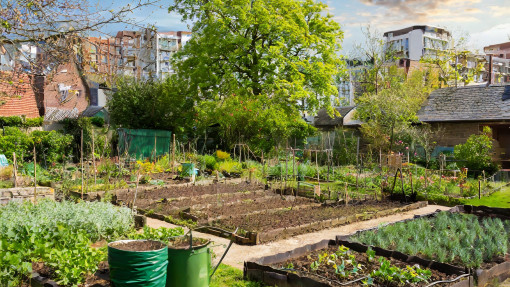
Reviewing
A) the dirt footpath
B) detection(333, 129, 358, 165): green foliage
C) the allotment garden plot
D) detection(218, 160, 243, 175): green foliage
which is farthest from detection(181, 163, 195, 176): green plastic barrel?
detection(333, 129, 358, 165): green foliage

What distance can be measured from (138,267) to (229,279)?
5.95ft

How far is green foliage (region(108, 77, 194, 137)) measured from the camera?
73.3 ft

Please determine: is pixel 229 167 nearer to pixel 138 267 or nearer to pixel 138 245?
pixel 138 245

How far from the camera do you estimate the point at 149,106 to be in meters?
22.6

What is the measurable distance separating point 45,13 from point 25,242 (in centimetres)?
313

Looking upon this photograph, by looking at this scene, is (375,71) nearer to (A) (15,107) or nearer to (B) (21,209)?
(A) (15,107)

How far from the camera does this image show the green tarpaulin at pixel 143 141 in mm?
21172

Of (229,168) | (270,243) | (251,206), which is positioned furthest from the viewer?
(229,168)

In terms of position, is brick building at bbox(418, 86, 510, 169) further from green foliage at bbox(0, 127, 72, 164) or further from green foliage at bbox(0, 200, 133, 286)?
green foliage at bbox(0, 200, 133, 286)

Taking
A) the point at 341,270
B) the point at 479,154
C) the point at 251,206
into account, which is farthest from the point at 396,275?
the point at 479,154

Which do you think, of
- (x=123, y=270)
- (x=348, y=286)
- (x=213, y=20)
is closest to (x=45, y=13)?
(x=123, y=270)

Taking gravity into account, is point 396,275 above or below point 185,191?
above

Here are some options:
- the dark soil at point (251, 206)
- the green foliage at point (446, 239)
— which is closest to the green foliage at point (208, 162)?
the dark soil at point (251, 206)

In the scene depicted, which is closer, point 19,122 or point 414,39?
point 19,122
